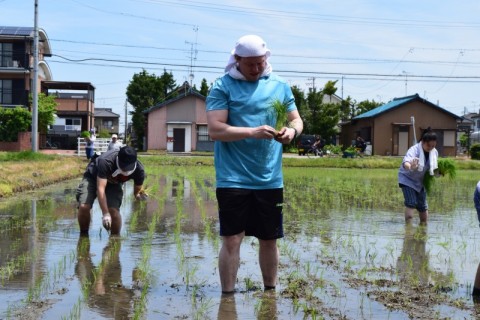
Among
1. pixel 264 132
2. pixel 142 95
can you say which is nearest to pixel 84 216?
pixel 264 132

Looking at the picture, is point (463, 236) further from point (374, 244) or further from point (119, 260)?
point (119, 260)

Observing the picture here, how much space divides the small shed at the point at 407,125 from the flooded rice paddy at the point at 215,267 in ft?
120

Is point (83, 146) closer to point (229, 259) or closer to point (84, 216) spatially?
point (84, 216)

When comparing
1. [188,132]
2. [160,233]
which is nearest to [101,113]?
[188,132]

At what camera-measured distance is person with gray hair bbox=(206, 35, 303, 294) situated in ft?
15.2

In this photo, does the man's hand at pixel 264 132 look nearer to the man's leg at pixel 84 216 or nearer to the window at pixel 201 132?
the man's leg at pixel 84 216

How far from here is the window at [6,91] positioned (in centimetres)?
4472

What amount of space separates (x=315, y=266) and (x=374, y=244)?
1.69 meters

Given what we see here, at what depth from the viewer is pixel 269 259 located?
4930mm

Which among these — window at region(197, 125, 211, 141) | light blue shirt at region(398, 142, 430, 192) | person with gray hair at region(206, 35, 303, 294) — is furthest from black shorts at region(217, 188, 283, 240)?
window at region(197, 125, 211, 141)

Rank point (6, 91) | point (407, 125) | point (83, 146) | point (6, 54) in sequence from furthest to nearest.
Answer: point (407, 125), point (6, 91), point (6, 54), point (83, 146)

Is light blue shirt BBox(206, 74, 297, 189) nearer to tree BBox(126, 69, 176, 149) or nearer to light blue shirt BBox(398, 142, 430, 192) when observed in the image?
light blue shirt BBox(398, 142, 430, 192)

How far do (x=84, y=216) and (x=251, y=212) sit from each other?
12.3 ft

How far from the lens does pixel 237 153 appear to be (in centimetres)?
467
